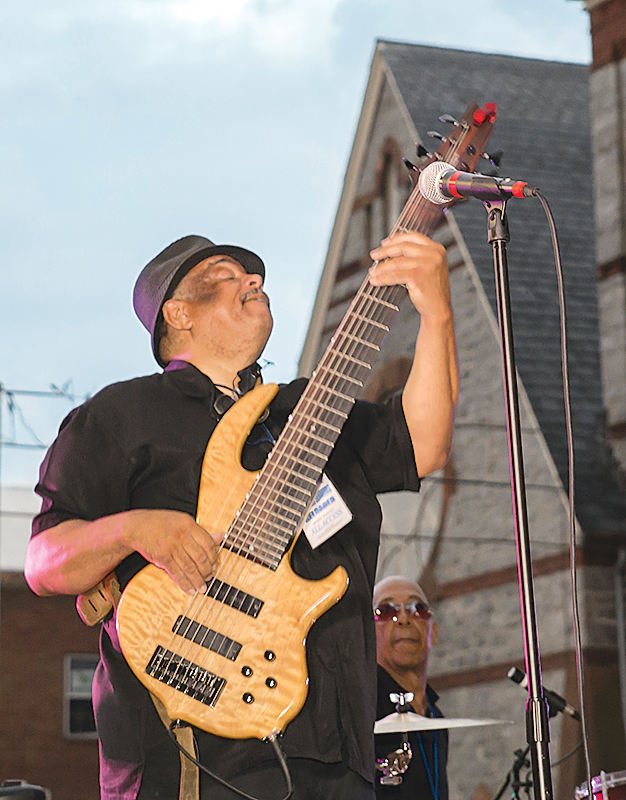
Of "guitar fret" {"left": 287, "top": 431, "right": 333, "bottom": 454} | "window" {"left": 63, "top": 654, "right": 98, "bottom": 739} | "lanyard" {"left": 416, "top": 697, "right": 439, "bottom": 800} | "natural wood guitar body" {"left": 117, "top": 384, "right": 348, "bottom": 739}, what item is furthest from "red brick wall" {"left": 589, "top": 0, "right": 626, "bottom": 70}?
"window" {"left": 63, "top": 654, "right": 98, "bottom": 739}

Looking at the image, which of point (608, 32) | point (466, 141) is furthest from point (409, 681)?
point (608, 32)

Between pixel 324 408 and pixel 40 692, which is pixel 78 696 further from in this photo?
pixel 324 408

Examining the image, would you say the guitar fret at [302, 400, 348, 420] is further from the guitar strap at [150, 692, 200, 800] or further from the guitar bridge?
the guitar strap at [150, 692, 200, 800]

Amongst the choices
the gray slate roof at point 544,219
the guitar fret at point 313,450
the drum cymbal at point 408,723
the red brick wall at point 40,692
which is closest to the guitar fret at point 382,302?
the guitar fret at point 313,450

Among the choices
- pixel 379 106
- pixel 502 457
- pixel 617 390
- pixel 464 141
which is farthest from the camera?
pixel 379 106

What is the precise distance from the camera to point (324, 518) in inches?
98.4

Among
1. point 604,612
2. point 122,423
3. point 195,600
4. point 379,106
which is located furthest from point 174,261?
point 379,106

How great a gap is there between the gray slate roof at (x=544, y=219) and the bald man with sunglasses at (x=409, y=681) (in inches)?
173

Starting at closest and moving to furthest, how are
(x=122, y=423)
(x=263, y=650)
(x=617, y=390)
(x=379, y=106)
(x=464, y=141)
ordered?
(x=263, y=650)
(x=122, y=423)
(x=464, y=141)
(x=617, y=390)
(x=379, y=106)

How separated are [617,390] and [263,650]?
27.9 feet

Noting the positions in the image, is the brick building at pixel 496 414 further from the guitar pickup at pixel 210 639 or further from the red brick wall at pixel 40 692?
the guitar pickup at pixel 210 639

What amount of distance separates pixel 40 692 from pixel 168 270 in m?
14.2

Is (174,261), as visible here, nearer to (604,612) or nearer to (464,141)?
(464,141)

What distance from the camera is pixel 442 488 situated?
1171cm
